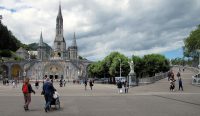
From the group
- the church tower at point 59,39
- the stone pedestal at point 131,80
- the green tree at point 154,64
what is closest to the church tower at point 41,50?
the church tower at point 59,39

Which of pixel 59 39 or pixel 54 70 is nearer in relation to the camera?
pixel 54 70

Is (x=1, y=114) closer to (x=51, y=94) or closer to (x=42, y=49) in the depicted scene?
(x=51, y=94)

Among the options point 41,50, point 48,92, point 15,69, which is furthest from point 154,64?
point 48,92

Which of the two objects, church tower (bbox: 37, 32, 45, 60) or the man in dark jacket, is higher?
church tower (bbox: 37, 32, 45, 60)

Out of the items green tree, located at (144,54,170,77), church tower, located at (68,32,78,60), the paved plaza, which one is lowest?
the paved plaza

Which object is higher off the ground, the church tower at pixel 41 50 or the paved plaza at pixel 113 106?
the church tower at pixel 41 50

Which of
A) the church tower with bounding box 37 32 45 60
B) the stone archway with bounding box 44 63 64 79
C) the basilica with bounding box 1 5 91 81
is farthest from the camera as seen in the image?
the church tower with bounding box 37 32 45 60

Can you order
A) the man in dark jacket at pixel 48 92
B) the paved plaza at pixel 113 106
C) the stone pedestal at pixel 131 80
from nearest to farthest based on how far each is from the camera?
1. the paved plaza at pixel 113 106
2. the man in dark jacket at pixel 48 92
3. the stone pedestal at pixel 131 80

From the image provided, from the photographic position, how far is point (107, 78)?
121875 millimetres

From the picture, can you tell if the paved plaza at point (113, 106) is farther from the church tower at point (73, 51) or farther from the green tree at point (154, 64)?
the church tower at point (73, 51)

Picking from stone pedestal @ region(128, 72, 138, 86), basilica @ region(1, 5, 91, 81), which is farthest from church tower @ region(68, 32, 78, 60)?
stone pedestal @ region(128, 72, 138, 86)

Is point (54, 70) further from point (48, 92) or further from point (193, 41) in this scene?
point (48, 92)

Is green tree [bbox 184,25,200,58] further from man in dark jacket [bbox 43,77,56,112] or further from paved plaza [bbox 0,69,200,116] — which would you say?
man in dark jacket [bbox 43,77,56,112]

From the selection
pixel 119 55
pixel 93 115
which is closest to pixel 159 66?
A: pixel 119 55
